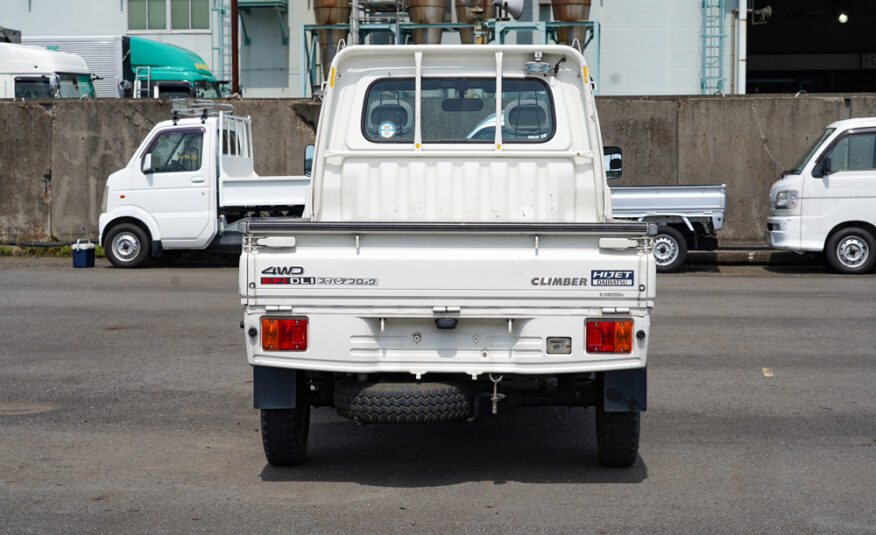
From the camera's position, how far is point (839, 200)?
16719 mm

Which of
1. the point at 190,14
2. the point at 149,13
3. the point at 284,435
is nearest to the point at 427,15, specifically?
the point at 190,14

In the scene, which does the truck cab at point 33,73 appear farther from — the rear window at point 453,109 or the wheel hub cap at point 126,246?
the rear window at point 453,109

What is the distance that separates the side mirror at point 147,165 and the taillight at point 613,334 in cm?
1285

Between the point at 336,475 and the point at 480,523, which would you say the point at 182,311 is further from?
the point at 480,523

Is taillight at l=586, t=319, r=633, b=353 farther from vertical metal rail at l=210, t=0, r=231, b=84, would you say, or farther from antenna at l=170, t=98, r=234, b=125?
vertical metal rail at l=210, t=0, r=231, b=84

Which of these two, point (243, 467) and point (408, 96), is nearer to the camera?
point (243, 467)

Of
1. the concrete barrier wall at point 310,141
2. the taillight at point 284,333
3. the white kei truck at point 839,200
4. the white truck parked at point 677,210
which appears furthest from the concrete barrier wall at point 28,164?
the taillight at point 284,333

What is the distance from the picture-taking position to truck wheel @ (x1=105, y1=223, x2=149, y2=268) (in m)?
17.7

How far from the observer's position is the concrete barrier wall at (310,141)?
20.3 metres

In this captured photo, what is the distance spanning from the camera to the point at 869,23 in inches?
1784

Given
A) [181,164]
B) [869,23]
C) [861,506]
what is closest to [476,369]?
[861,506]

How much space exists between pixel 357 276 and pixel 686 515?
1.97m

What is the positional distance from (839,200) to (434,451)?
11.6 meters

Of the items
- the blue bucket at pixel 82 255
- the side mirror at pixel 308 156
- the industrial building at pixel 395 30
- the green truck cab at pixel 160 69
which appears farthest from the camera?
the industrial building at pixel 395 30
